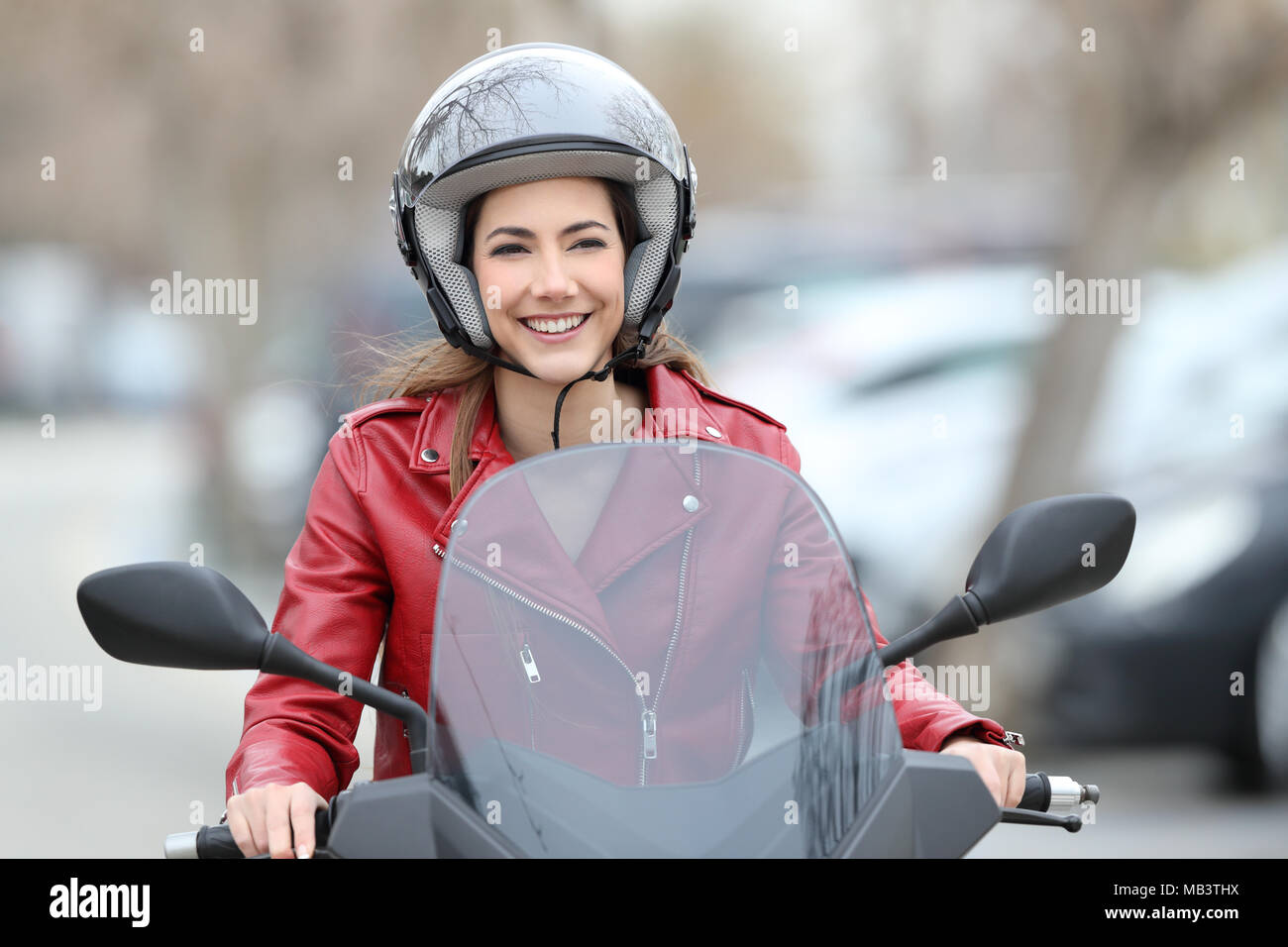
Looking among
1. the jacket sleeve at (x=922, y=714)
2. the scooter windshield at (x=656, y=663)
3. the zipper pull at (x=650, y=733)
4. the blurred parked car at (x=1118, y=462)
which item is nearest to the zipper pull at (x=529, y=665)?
the scooter windshield at (x=656, y=663)

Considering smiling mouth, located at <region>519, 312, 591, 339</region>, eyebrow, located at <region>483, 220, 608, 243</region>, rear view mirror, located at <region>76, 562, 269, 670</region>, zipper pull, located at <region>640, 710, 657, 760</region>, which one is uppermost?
eyebrow, located at <region>483, 220, 608, 243</region>

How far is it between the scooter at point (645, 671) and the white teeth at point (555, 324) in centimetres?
68

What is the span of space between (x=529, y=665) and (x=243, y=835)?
1.62 feet

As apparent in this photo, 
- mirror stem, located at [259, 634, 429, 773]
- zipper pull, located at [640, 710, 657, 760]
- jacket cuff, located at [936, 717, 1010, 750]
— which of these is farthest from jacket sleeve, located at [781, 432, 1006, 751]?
mirror stem, located at [259, 634, 429, 773]

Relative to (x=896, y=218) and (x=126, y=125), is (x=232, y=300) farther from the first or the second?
(x=896, y=218)

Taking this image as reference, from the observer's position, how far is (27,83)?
904 centimetres

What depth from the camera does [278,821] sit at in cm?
191

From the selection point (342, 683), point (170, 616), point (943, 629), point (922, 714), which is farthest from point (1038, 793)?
point (170, 616)

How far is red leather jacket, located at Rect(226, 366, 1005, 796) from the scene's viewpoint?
7.50 feet

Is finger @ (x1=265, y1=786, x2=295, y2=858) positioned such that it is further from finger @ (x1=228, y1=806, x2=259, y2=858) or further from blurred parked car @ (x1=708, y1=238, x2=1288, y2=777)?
blurred parked car @ (x1=708, y1=238, x2=1288, y2=777)

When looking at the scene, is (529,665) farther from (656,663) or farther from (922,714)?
(922,714)

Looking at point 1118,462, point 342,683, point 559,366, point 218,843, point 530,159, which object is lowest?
point 218,843

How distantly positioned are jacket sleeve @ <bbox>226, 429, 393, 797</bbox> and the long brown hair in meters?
0.19

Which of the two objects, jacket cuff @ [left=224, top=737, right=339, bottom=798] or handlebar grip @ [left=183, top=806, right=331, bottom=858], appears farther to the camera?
jacket cuff @ [left=224, top=737, right=339, bottom=798]
